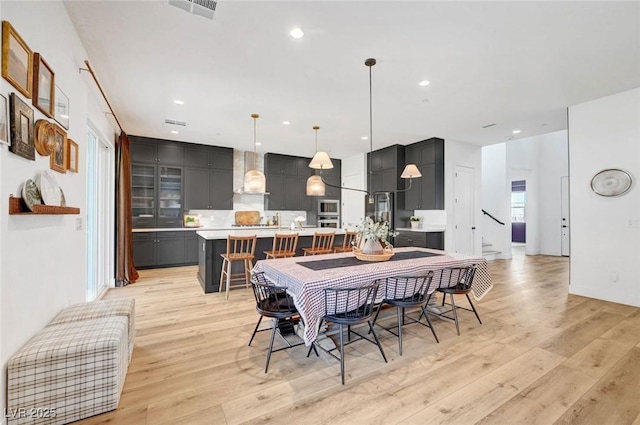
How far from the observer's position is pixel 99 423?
1.70 metres

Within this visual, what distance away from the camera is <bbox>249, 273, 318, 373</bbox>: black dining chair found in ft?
7.61

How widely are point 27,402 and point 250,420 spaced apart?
3.96 ft

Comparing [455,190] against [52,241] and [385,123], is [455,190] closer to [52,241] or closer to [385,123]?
[385,123]

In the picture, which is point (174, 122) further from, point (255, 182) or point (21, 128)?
point (21, 128)

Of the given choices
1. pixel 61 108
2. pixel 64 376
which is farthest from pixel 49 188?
pixel 64 376

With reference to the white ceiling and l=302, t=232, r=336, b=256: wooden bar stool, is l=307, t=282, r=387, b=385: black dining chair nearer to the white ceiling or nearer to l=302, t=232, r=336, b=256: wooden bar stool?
the white ceiling

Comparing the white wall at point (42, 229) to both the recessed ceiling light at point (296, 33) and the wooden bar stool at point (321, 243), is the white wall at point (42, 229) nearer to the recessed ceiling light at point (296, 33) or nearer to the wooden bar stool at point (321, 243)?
the recessed ceiling light at point (296, 33)

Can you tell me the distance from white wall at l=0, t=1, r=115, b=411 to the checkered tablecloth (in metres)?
1.60

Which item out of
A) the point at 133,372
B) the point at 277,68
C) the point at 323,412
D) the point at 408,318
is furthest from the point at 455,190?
the point at 133,372

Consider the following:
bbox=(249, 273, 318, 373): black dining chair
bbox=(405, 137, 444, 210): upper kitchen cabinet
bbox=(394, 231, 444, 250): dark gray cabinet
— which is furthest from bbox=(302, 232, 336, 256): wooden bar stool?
bbox=(405, 137, 444, 210): upper kitchen cabinet

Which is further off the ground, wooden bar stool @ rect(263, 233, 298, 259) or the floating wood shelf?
the floating wood shelf

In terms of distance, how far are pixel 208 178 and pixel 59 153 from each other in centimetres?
462

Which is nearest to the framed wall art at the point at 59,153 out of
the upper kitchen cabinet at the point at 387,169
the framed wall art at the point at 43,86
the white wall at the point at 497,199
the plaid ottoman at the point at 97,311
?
the framed wall art at the point at 43,86

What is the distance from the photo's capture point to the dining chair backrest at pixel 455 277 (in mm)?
3027
